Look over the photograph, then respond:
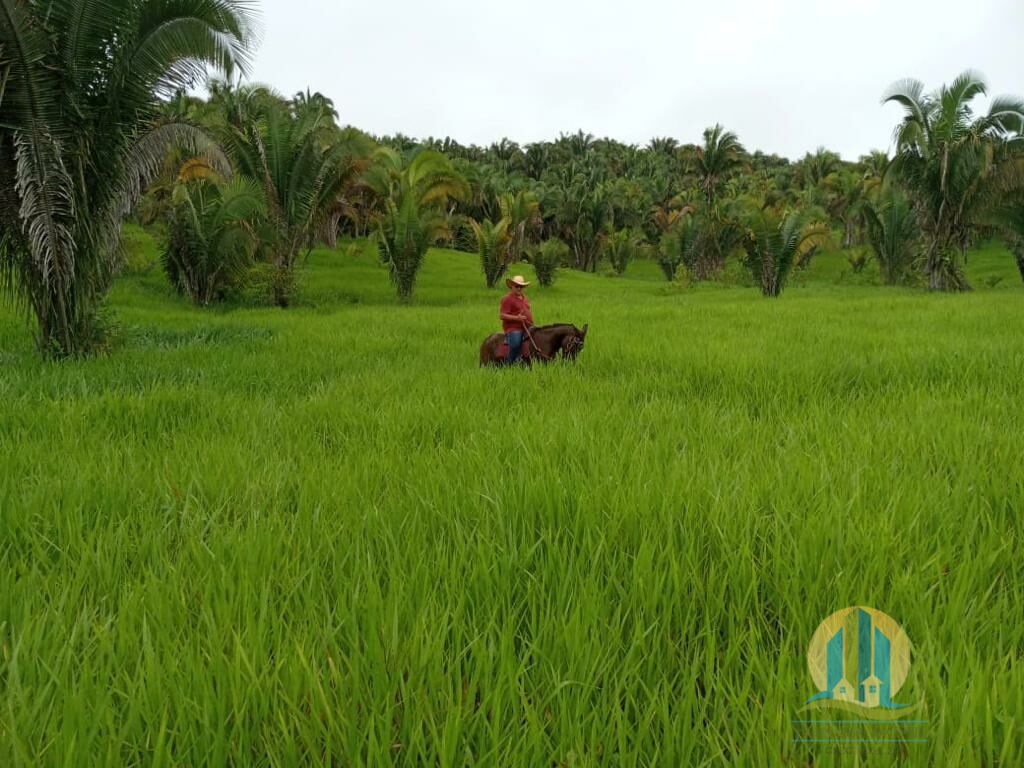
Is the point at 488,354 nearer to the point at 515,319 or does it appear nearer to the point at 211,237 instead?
the point at 515,319

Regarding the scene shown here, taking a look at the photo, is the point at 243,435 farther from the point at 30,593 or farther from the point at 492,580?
the point at 492,580

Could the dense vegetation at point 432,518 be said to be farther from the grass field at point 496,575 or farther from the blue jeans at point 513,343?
the blue jeans at point 513,343

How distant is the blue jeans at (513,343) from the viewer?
5.35m

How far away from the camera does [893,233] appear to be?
22.5 m

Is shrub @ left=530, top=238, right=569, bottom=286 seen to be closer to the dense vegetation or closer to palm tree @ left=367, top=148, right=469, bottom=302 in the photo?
palm tree @ left=367, top=148, right=469, bottom=302

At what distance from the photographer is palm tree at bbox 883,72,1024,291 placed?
15016mm

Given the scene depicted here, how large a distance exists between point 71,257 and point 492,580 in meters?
6.66

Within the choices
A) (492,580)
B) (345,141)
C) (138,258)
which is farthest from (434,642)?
→ (138,258)

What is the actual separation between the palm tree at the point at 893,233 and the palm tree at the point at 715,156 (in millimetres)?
13201

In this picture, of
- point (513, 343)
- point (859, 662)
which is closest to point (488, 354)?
point (513, 343)

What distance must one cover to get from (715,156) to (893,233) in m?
16.0

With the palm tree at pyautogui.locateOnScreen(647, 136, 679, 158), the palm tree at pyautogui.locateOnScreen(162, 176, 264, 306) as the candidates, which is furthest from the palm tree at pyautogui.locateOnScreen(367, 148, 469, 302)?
the palm tree at pyautogui.locateOnScreen(647, 136, 679, 158)

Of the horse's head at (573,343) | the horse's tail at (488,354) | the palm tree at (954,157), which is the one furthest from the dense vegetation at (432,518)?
the palm tree at (954,157)

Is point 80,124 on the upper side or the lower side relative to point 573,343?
upper
